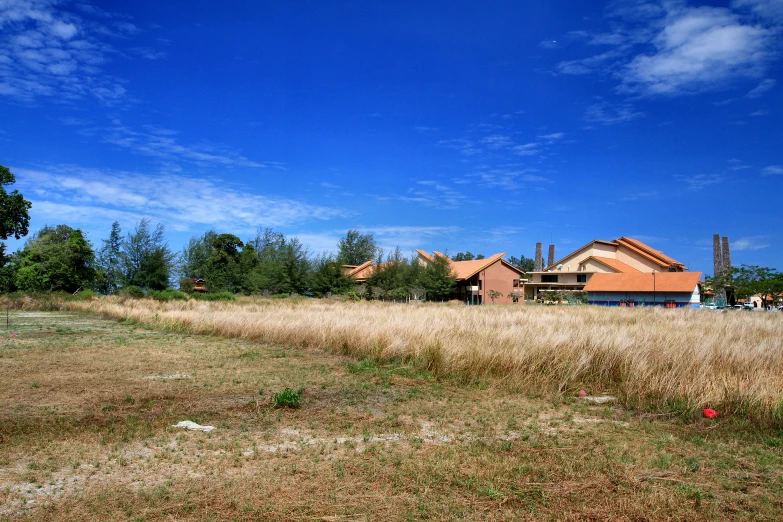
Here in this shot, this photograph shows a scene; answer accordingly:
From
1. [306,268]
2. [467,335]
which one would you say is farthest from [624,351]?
[306,268]

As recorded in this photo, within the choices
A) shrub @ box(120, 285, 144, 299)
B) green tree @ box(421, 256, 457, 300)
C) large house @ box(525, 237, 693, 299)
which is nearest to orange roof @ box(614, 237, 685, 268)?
large house @ box(525, 237, 693, 299)

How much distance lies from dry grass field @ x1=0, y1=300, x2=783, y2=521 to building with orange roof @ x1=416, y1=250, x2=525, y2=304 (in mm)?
54938

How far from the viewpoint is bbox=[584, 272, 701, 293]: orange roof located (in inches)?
2235

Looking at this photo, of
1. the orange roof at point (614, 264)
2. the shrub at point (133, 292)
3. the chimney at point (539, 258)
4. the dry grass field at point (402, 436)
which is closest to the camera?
the dry grass field at point (402, 436)

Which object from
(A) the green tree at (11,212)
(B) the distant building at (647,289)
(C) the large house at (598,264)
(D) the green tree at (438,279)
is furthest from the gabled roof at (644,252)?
(A) the green tree at (11,212)

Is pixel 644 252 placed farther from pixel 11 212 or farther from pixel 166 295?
pixel 11 212

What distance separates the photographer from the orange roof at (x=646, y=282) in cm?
5678

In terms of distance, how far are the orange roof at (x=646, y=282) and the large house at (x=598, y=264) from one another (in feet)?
27.7

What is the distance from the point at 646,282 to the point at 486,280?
19.6 m

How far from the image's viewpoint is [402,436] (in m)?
5.85

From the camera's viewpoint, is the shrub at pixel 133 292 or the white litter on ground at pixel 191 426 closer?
the white litter on ground at pixel 191 426

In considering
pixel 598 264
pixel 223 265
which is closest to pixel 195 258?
pixel 223 265

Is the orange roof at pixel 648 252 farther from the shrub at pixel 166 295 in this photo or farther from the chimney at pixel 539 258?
the shrub at pixel 166 295

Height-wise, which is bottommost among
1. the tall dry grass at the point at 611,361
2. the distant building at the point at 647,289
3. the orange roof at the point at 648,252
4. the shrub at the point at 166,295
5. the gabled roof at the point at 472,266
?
the tall dry grass at the point at 611,361
